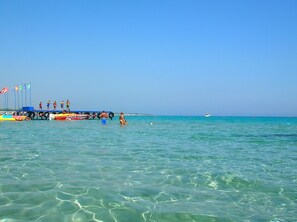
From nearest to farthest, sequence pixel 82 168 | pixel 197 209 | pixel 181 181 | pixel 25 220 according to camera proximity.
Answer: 1. pixel 25 220
2. pixel 197 209
3. pixel 181 181
4. pixel 82 168

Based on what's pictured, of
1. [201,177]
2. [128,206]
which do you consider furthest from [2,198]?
[201,177]

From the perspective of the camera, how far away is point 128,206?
6.27 metres

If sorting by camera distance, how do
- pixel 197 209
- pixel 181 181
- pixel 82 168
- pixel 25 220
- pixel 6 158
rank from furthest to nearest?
1. pixel 6 158
2. pixel 82 168
3. pixel 181 181
4. pixel 197 209
5. pixel 25 220

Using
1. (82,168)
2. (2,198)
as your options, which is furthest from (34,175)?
(2,198)

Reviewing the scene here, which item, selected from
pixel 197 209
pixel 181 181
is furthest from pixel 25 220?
pixel 181 181

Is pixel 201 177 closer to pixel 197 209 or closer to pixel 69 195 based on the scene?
pixel 197 209

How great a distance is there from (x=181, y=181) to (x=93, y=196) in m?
2.73

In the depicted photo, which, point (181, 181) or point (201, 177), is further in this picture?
point (201, 177)

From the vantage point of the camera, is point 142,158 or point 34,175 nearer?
point 34,175

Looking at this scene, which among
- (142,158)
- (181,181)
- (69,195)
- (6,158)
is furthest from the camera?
(142,158)

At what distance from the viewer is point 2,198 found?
6492mm

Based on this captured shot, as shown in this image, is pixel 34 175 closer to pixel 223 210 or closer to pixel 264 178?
pixel 223 210

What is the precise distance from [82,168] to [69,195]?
323 centimetres

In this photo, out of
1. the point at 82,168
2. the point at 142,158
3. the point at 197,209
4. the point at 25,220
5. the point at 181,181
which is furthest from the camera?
the point at 142,158
